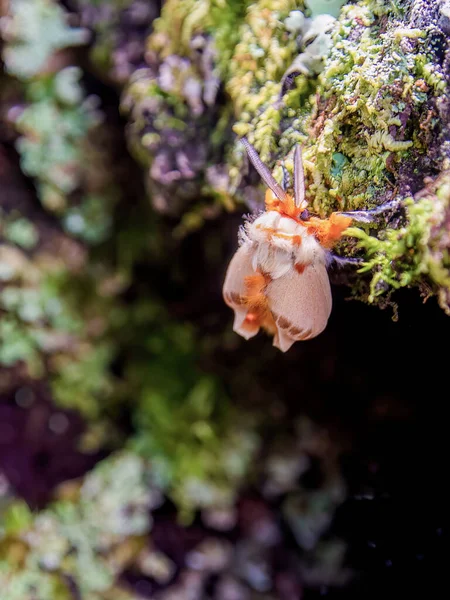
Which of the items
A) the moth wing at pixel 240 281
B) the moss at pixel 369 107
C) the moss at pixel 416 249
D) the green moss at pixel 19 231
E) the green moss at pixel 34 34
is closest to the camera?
the moss at pixel 416 249

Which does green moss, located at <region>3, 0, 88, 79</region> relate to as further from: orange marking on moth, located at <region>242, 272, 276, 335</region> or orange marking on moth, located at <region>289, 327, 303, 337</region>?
orange marking on moth, located at <region>289, 327, 303, 337</region>

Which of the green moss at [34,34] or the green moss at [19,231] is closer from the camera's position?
the green moss at [34,34]

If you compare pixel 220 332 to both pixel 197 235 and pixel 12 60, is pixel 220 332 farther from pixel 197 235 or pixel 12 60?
pixel 12 60

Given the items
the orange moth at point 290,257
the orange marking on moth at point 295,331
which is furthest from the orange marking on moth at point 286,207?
the orange marking on moth at point 295,331

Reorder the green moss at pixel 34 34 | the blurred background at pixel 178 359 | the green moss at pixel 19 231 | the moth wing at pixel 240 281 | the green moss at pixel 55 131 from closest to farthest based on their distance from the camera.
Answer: the moth wing at pixel 240 281 → the blurred background at pixel 178 359 → the green moss at pixel 34 34 → the green moss at pixel 55 131 → the green moss at pixel 19 231

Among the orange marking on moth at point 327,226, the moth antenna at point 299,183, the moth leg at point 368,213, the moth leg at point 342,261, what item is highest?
the moth antenna at point 299,183

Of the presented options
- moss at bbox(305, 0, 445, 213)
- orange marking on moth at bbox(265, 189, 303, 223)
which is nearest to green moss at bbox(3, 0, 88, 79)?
moss at bbox(305, 0, 445, 213)

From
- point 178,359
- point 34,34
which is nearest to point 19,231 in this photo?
point 34,34

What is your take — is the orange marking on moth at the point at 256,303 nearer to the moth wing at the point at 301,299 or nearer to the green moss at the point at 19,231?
the moth wing at the point at 301,299
